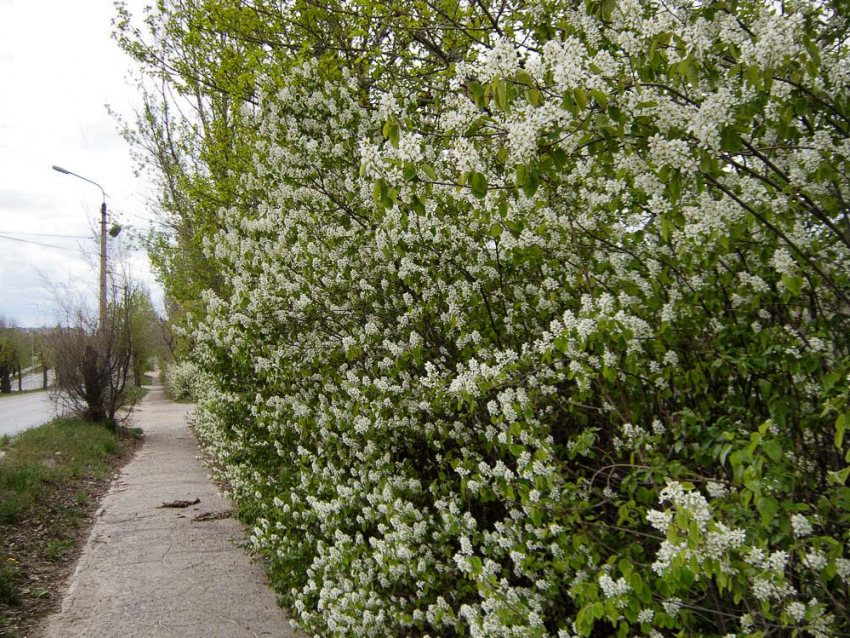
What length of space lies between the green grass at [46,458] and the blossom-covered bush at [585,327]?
5.12 m

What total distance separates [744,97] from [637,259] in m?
0.71

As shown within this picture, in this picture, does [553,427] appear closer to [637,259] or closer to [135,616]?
[637,259]

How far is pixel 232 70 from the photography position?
6.70 meters

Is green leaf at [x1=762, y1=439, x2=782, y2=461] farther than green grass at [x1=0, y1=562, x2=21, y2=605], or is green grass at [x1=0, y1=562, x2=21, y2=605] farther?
green grass at [x1=0, y1=562, x2=21, y2=605]

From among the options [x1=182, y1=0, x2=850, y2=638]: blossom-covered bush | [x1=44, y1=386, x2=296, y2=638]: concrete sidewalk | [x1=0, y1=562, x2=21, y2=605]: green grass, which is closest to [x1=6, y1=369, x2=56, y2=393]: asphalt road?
[x1=44, y1=386, x2=296, y2=638]: concrete sidewalk

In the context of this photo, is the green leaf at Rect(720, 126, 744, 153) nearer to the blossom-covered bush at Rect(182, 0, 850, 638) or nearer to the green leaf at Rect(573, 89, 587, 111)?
the blossom-covered bush at Rect(182, 0, 850, 638)

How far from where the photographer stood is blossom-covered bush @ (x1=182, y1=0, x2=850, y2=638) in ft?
5.86

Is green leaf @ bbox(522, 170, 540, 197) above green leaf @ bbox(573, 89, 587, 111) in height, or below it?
below

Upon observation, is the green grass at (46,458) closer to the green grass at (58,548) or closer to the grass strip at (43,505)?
the grass strip at (43,505)

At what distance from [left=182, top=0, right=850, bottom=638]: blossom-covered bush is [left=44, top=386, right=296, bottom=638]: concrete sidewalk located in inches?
37.2

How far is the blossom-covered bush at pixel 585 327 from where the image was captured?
1.79 meters

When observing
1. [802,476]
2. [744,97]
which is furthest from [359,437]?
[744,97]

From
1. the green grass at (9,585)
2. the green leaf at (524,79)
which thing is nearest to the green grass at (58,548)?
the green grass at (9,585)

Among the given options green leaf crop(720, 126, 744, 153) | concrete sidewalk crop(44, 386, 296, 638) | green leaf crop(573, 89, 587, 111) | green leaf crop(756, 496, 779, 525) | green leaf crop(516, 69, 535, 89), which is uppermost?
green leaf crop(516, 69, 535, 89)
